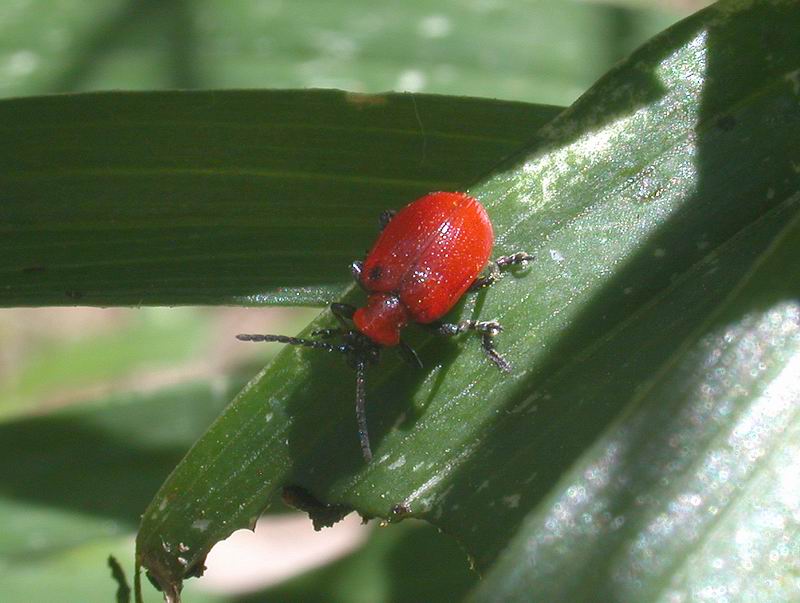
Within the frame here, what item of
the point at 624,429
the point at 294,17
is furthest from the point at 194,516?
the point at 294,17

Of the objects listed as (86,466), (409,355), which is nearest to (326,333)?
(409,355)

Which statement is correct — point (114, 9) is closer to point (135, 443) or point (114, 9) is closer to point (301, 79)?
point (301, 79)

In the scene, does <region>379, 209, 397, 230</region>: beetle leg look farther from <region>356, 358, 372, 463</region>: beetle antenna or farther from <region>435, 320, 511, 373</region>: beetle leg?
<region>356, 358, 372, 463</region>: beetle antenna

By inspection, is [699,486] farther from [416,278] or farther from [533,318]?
[416,278]

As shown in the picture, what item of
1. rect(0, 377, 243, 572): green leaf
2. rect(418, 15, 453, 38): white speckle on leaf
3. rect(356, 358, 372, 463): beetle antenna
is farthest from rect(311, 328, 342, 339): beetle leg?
rect(418, 15, 453, 38): white speckle on leaf

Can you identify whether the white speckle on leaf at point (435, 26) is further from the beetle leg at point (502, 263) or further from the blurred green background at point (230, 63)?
the beetle leg at point (502, 263)

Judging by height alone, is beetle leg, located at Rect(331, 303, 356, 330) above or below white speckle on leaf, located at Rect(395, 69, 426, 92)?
above

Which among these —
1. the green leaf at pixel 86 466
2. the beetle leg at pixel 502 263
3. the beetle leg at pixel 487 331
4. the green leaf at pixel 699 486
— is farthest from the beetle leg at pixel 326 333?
the green leaf at pixel 86 466
